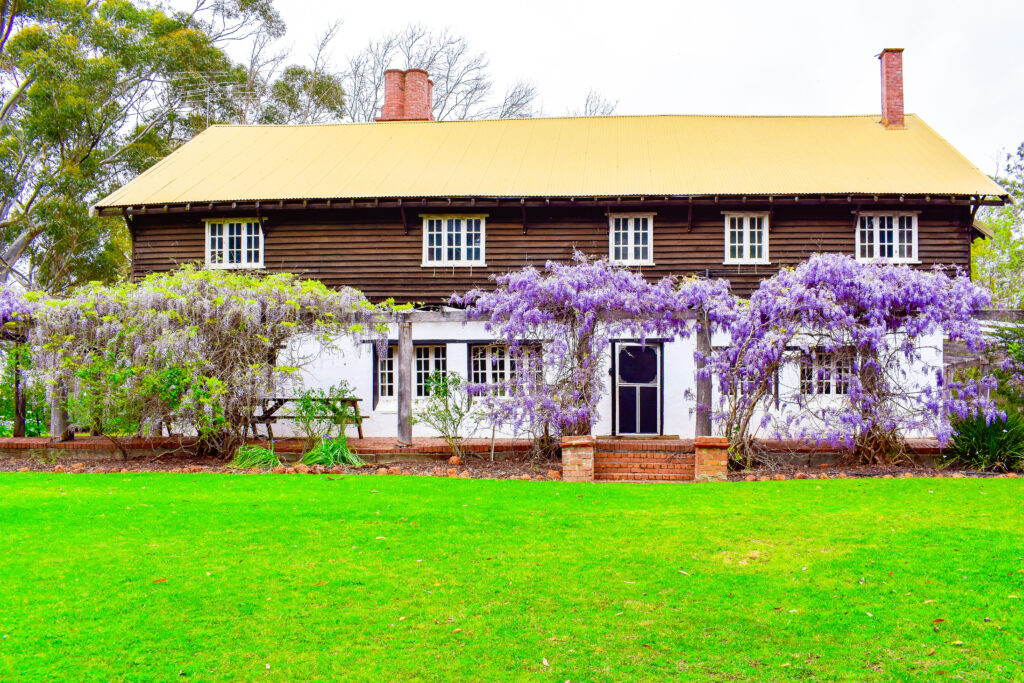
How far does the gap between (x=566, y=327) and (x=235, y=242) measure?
8675mm

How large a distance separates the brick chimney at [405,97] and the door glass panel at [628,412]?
34.5 ft

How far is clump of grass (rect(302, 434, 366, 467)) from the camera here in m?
13.0

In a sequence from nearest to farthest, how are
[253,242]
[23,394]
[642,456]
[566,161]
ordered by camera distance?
[642,456] → [23,394] → [253,242] → [566,161]

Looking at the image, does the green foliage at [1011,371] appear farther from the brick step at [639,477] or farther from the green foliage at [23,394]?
the green foliage at [23,394]

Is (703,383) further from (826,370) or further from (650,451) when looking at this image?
(826,370)


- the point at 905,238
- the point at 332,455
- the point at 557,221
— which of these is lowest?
the point at 332,455

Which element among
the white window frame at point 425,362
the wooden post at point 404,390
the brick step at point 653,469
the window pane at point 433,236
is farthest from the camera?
the window pane at point 433,236

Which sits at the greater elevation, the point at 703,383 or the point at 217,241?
the point at 217,241

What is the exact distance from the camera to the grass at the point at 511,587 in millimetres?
5238

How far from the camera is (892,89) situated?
20500 millimetres

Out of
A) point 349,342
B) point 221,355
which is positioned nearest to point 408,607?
point 221,355

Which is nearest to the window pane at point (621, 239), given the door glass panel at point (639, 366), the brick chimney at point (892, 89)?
the door glass panel at point (639, 366)

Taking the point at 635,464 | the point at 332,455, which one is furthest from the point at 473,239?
the point at 635,464

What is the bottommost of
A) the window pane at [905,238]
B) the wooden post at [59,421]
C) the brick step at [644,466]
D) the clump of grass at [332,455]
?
the brick step at [644,466]
